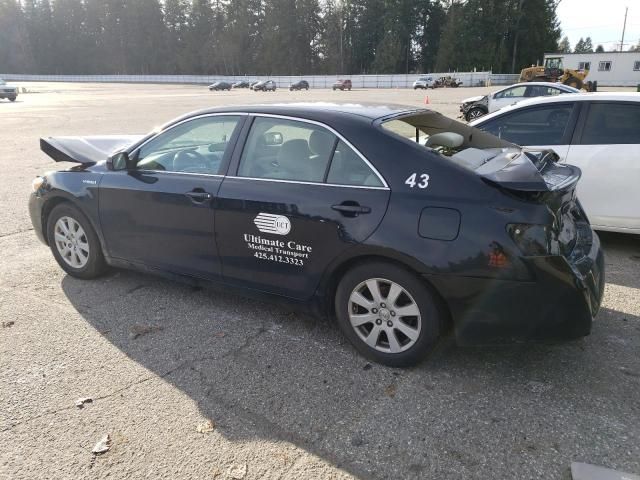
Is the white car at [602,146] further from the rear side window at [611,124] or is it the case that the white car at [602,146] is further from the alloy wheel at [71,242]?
the alloy wheel at [71,242]

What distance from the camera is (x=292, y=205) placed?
3.33 metres

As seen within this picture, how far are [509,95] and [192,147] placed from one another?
16134 mm

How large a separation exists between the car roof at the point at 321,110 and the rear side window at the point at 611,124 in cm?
236

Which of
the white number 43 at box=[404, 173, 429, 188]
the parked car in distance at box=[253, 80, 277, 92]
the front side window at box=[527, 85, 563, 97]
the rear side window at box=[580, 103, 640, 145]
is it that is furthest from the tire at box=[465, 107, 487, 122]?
the parked car in distance at box=[253, 80, 277, 92]

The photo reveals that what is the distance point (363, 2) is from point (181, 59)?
4150 centimetres

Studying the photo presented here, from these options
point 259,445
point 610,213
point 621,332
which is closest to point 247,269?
point 259,445

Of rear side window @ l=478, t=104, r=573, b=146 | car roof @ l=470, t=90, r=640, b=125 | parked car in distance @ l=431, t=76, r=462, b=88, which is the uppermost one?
parked car in distance @ l=431, t=76, r=462, b=88

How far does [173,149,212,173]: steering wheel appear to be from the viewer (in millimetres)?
3877

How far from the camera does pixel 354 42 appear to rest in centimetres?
9625

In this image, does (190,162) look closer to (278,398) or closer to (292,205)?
(292,205)

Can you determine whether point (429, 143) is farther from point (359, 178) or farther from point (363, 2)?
point (363, 2)

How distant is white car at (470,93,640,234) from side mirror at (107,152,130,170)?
4169mm

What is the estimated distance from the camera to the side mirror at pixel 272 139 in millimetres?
3639

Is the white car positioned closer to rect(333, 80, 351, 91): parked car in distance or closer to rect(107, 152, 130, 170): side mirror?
rect(107, 152, 130, 170): side mirror
